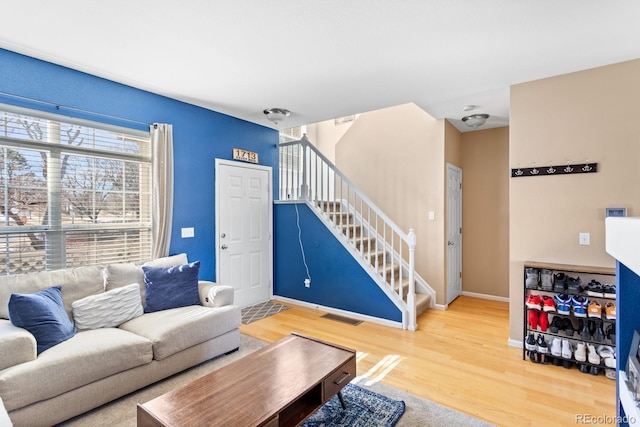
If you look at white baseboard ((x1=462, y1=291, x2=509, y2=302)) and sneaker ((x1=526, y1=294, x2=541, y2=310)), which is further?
white baseboard ((x1=462, y1=291, x2=509, y2=302))

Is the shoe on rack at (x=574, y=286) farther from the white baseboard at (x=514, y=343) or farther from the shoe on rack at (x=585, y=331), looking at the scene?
the white baseboard at (x=514, y=343)

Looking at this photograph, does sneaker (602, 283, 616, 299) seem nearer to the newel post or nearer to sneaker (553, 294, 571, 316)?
sneaker (553, 294, 571, 316)

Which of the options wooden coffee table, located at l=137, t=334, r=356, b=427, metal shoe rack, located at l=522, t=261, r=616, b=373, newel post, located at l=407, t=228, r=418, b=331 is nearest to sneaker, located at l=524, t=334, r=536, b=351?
metal shoe rack, located at l=522, t=261, r=616, b=373

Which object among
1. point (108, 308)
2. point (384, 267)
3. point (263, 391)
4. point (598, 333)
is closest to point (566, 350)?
point (598, 333)

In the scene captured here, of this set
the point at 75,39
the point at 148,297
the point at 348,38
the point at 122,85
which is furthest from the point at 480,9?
the point at 148,297

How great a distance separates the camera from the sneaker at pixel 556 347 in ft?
9.14

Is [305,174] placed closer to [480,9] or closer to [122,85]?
[122,85]

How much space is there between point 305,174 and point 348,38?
2.56m

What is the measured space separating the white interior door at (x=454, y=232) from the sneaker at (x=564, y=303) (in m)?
1.74

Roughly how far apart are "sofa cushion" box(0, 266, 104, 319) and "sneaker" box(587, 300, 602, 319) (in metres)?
4.22

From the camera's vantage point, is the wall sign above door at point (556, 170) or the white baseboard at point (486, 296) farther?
the white baseboard at point (486, 296)

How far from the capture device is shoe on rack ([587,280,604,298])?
2.66 metres

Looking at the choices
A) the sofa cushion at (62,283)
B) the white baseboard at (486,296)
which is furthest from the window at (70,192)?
the white baseboard at (486,296)

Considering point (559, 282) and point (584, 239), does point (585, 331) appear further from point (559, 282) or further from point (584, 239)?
point (584, 239)
